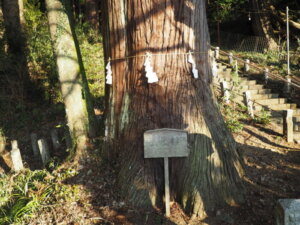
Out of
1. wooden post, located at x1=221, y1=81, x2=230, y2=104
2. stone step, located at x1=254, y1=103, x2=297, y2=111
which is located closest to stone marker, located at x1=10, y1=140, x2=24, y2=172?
wooden post, located at x1=221, y1=81, x2=230, y2=104

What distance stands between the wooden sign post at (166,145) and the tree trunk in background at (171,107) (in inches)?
7.7

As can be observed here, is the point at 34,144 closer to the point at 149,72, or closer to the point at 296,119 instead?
the point at 149,72

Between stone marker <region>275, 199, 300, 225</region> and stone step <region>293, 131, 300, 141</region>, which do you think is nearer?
stone marker <region>275, 199, 300, 225</region>

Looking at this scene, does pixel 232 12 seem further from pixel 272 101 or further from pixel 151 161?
pixel 151 161

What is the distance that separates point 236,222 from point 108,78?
250 centimetres

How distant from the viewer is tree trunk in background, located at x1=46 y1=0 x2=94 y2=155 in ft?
15.2

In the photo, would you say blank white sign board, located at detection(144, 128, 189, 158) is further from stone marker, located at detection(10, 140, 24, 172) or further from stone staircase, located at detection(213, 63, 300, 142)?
stone staircase, located at detection(213, 63, 300, 142)

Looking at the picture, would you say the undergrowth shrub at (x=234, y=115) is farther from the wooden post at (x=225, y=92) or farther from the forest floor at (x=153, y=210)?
the forest floor at (x=153, y=210)

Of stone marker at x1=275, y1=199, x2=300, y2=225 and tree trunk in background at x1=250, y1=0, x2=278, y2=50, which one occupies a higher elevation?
tree trunk in background at x1=250, y1=0, x2=278, y2=50

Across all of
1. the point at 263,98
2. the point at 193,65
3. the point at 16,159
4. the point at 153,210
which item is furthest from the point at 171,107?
the point at 263,98

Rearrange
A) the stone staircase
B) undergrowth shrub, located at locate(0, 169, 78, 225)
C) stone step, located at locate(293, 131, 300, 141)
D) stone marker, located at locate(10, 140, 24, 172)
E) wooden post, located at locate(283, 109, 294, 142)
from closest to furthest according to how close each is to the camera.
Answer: undergrowth shrub, located at locate(0, 169, 78, 225) < stone marker, located at locate(10, 140, 24, 172) < wooden post, located at locate(283, 109, 294, 142) < stone step, located at locate(293, 131, 300, 141) < the stone staircase

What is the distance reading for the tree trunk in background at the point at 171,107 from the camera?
3.61 metres

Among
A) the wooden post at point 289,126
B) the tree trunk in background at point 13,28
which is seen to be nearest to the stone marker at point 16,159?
the tree trunk in background at point 13,28

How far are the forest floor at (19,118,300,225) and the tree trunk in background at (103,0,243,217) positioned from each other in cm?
13
